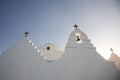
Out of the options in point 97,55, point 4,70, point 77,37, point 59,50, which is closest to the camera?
point 4,70

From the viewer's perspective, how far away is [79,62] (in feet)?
44.4

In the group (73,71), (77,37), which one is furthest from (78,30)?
(73,71)

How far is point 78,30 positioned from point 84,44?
2194 mm

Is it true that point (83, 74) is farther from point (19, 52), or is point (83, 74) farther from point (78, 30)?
point (19, 52)

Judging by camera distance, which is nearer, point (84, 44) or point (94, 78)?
point (94, 78)

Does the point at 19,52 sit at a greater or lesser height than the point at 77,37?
lesser

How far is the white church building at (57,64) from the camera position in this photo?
485 inches

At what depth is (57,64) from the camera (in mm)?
13117

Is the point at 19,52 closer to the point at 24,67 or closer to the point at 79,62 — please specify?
the point at 24,67

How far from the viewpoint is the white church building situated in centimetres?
1233

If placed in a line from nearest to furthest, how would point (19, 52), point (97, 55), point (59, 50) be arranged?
1. point (19, 52)
2. point (97, 55)
3. point (59, 50)

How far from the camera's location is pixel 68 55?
13.7 meters

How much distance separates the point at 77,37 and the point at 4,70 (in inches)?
359

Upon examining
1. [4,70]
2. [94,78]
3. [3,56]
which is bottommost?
[94,78]
